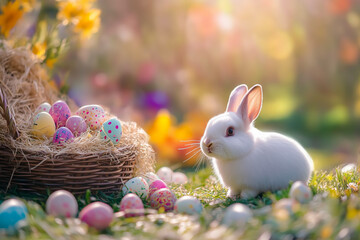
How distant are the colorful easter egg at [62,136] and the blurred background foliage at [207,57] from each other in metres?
1.82

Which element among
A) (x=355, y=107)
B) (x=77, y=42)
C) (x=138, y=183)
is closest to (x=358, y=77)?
(x=355, y=107)

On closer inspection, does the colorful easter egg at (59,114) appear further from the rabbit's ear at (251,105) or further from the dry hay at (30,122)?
the rabbit's ear at (251,105)

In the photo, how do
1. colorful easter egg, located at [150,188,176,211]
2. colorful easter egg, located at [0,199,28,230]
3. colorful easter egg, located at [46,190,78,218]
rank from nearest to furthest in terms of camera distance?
1. colorful easter egg, located at [0,199,28,230]
2. colorful easter egg, located at [46,190,78,218]
3. colorful easter egg, located at [150,188,176,211]

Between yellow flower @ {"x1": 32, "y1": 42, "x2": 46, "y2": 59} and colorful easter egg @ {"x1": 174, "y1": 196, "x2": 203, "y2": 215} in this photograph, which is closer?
colorful easter egg @ {"x1": 174, "y1": 196, "x2": 203, "y2": 215}

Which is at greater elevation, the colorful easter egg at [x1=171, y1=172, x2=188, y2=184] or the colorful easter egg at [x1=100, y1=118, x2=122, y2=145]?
the colorful easter egg at [x1=171, y1=172, x2=188, y2=184]

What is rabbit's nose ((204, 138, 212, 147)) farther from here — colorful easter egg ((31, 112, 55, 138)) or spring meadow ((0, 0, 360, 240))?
colorful easter egg ((31, 112, 55, 138))

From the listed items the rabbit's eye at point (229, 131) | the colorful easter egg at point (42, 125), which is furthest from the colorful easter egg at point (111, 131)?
the rabbit's eye at point (229, 131)

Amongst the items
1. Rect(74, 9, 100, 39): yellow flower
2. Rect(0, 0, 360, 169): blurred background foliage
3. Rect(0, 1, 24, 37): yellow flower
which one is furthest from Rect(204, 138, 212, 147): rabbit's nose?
Rect(0, 0, 360, 169): blurred background foliage

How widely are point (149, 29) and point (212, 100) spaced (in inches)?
36.5

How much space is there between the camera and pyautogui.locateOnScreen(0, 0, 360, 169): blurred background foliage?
3824mm

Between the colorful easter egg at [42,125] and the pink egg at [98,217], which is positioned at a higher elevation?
the colorful easter egg at [42,125]

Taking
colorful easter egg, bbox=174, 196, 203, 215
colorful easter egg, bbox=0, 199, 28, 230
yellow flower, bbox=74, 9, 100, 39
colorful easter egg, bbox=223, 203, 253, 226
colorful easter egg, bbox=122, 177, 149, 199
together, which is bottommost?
colorful easter egg, bbox=0, 199, 28, 230

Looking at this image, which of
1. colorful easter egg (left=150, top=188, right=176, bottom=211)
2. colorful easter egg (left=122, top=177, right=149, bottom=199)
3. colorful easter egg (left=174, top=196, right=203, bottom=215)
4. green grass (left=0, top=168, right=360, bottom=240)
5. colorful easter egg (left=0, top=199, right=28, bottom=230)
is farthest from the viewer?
colorful easter egg (left=122, top=177, right=149, bottom=199)

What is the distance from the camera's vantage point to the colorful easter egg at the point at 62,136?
1.80 m
